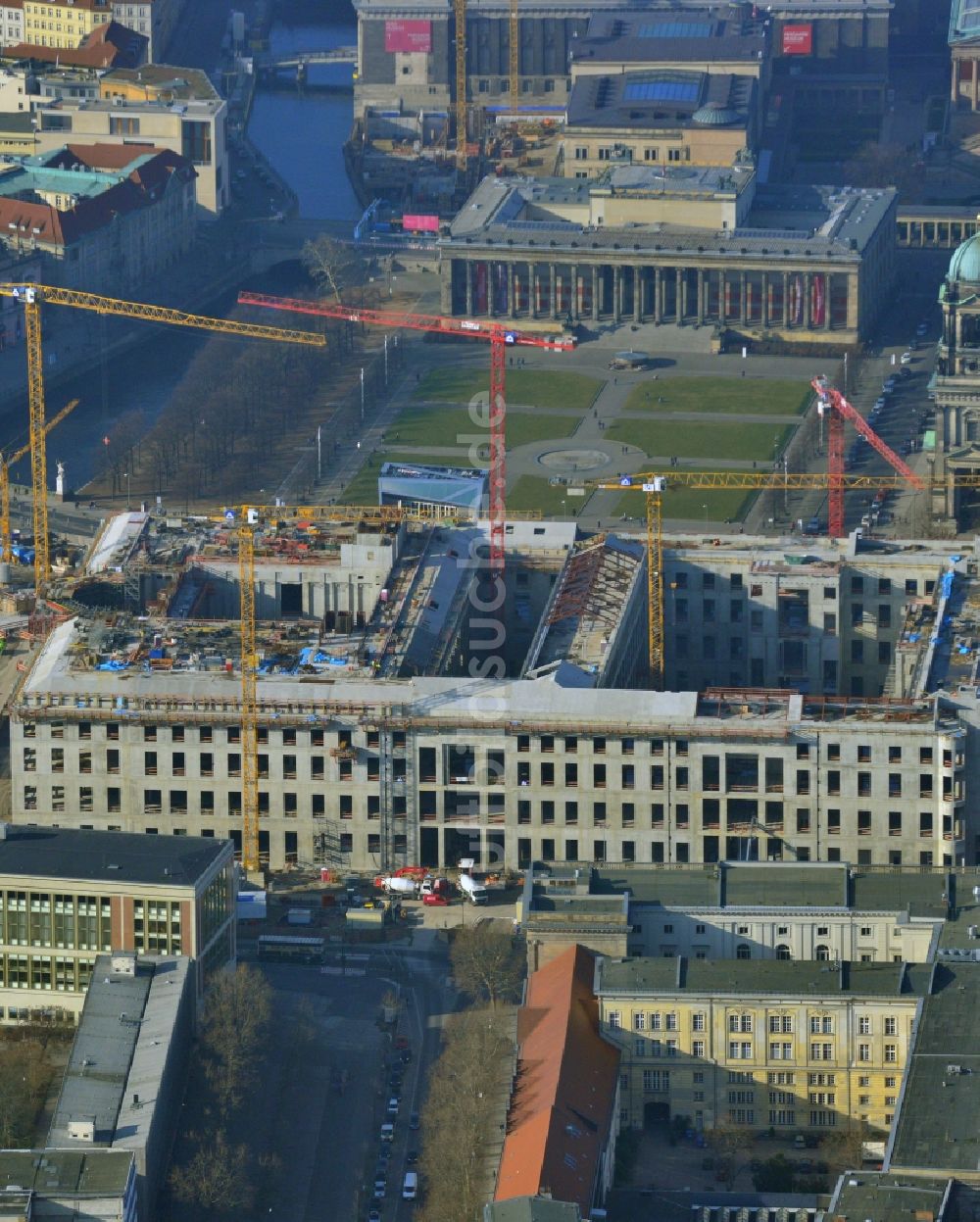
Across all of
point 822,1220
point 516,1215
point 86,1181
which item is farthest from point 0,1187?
point 822,1220

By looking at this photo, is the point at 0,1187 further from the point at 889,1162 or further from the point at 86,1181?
the point at 889,1162

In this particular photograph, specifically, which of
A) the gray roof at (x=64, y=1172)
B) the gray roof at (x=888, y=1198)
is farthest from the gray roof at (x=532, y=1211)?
the gray roof at (x=64, y=1172)

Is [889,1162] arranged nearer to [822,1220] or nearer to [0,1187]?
[822,1220]

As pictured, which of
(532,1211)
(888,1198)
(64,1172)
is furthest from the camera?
(64,1172)

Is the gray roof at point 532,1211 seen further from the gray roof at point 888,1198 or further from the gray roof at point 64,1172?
the gray roof at point 64,1172

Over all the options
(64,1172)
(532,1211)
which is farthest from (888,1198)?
(64,1172)

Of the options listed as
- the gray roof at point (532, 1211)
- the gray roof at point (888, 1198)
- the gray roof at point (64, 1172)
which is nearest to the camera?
the gray roof at point (888, 1198)

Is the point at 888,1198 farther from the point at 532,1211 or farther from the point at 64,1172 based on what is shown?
the point at 64,1172

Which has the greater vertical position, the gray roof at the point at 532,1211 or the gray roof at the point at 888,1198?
the gray roof at the point at 888,1198

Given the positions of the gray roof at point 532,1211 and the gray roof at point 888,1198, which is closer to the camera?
the gray roof at point 888,1198
